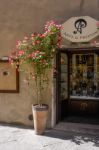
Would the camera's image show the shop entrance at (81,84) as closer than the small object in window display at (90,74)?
Yes

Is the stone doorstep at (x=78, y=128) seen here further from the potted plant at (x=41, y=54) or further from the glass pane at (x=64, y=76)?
the glass pane at (x=64, y=76)

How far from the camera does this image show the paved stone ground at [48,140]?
6895 mm

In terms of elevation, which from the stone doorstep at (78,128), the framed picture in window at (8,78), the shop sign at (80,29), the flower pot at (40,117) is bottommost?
the stone doorstep at (78,128)

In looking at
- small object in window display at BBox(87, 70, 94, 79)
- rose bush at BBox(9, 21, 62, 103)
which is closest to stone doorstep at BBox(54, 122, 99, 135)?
rose bush at BBox(9, 21, 62, 103)

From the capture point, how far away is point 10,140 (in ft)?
24.3

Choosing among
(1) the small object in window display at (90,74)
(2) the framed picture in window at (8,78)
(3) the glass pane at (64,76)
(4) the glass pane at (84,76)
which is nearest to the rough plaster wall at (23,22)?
(2) the framed picture in window at (8,78)

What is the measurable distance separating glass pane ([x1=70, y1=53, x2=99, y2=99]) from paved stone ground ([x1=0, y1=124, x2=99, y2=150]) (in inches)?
97.3

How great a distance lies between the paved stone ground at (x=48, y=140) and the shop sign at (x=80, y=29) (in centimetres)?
265

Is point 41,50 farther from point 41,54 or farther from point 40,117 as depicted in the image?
point 40,117

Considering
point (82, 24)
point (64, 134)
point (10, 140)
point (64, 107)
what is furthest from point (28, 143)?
point (82, 24)

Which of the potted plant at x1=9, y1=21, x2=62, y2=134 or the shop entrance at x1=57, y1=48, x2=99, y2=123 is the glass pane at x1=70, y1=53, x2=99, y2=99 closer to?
the shop entrance at x1=57, y1=48, x2=99, y2=123

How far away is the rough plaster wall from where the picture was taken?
8.39m

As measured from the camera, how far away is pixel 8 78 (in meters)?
9.21

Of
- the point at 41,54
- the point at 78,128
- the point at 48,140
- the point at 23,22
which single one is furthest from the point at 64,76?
the point at 48,140
